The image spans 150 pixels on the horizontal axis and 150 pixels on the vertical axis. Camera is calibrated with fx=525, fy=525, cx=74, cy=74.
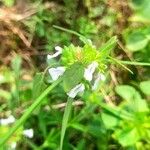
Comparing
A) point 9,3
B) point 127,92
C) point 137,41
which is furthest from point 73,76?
point 9,3

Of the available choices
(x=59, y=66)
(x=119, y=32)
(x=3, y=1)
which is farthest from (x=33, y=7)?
(x=59, y=66)

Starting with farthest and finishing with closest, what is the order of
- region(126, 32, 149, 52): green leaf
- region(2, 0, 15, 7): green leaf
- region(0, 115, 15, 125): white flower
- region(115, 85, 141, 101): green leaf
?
region(2, 0, 15, 7): green leaf < region(126, 32, 149, 52): green leaf < region(115, 85, 141, 101): green leaf < region(0, 115, 15, 125): white flower

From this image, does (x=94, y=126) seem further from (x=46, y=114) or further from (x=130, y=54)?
(x=130, y=54)

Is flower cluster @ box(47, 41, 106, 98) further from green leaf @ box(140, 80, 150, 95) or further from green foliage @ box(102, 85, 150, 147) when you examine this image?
green leaf @ box(140, 80, 150, 95)

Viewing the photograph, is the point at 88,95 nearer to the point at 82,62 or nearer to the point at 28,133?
the point at 28,133

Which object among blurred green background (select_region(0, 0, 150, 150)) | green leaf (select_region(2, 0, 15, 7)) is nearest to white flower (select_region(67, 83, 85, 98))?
blurred green background (select_region(0, 0, 150, 150))
